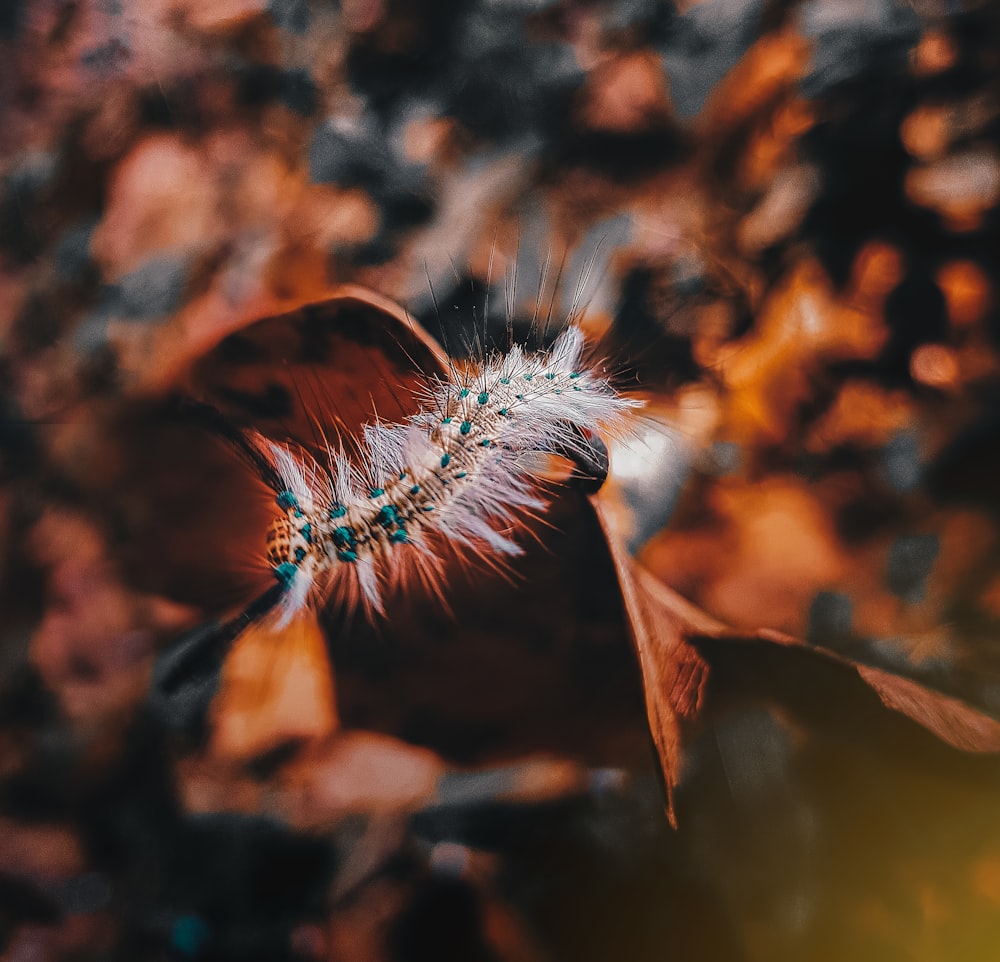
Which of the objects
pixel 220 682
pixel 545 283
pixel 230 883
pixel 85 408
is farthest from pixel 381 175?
pixel 230 883

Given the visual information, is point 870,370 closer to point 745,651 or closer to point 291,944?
point 745,651

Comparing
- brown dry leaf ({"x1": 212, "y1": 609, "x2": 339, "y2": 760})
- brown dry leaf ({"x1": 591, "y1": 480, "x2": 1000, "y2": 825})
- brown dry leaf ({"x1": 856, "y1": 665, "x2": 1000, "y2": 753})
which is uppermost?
brown dry leaf ({"x1": 212, "y1": 609, "x2": 339, "y2": 760})

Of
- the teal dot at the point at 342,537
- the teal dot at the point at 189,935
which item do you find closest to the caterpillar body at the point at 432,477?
the teal dot at the point at 342,537

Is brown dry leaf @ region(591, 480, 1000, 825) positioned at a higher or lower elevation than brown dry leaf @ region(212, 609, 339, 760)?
lower

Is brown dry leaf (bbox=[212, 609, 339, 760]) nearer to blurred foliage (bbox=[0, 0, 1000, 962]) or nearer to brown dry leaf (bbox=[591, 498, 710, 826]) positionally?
blurred foliage (bbox=[0, 0, 1000, 962])

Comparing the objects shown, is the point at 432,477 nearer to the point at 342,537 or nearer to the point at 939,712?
the point at 342,537

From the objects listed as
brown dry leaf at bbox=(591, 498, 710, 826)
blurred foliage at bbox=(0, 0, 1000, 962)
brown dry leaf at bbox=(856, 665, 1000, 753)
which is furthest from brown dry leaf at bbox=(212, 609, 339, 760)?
brown dry leaf at bbox=(856, 665, 1000, 753)

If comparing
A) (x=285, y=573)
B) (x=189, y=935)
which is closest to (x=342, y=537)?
(x=285, y=573)
